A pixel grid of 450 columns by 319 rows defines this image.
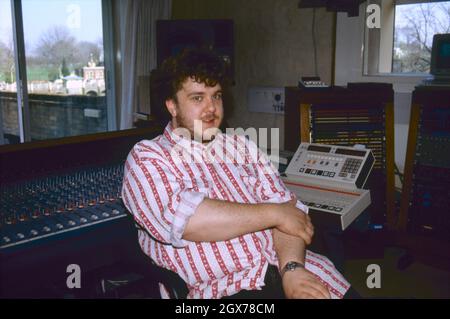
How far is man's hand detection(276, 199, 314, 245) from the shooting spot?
147 cm

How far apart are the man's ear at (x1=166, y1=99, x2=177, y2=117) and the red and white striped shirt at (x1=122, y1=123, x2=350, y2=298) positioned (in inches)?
2.4

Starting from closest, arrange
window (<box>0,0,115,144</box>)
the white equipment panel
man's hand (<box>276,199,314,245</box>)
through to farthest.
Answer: man's hand (<box>276,199,314,245</box>), the white equipment panel, window (<box>0,0,115,144</box>)

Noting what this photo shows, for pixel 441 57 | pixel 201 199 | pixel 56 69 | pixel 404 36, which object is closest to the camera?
pixel 201 199

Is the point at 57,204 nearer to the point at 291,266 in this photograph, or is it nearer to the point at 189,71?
the point at 189,71

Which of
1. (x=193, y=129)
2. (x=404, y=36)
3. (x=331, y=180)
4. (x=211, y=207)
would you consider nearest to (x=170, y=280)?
(x=211, y=207)

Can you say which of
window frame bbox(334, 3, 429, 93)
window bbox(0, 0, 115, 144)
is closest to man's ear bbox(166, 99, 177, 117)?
window frame bbox(334, 3, 429, 93)

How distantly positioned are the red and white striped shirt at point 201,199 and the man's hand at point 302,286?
0.35 feet

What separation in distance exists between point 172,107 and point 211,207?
399mm

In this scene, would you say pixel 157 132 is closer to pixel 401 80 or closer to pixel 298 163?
pixel 298 163

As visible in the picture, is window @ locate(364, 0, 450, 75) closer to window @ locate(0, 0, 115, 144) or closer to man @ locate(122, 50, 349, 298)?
man @ locate(122, 50, 349, 298)

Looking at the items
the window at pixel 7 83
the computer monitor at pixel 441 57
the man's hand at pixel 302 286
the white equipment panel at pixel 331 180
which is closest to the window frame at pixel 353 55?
the computer monitor at pixel 441 57

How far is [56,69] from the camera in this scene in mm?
4566

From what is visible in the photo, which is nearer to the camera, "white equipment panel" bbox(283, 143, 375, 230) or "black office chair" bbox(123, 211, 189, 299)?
"black office chair" bbox(123, 211, 189, 299)
